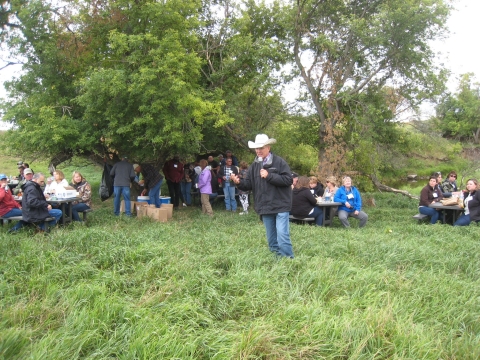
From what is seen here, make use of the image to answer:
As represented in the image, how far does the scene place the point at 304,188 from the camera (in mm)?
9250

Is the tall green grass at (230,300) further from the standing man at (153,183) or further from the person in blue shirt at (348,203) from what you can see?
the standing man at (153,183)

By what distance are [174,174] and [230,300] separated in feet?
31.2

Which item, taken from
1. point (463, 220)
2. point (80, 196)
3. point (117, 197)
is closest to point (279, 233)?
point (80, 196)

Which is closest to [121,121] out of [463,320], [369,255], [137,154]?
[137,154]

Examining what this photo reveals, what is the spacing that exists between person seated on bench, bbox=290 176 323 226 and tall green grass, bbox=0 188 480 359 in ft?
8.31

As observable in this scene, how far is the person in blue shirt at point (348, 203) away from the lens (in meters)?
9.74

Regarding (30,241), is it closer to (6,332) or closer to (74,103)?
(6,332)

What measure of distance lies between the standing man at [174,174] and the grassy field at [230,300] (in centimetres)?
659

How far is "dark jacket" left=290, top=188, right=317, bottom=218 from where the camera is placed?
9.26 metres

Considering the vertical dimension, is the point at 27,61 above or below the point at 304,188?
above

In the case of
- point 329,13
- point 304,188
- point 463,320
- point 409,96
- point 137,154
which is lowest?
point 463,320

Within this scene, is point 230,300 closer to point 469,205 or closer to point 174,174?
point 469,205

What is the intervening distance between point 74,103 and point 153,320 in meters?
8.91

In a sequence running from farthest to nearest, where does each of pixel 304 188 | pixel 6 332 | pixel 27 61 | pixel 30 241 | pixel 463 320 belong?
pixel 27 61 → pixel 304 188 → pixel 30 241 → pixel 463 320 → pixel 6 332
